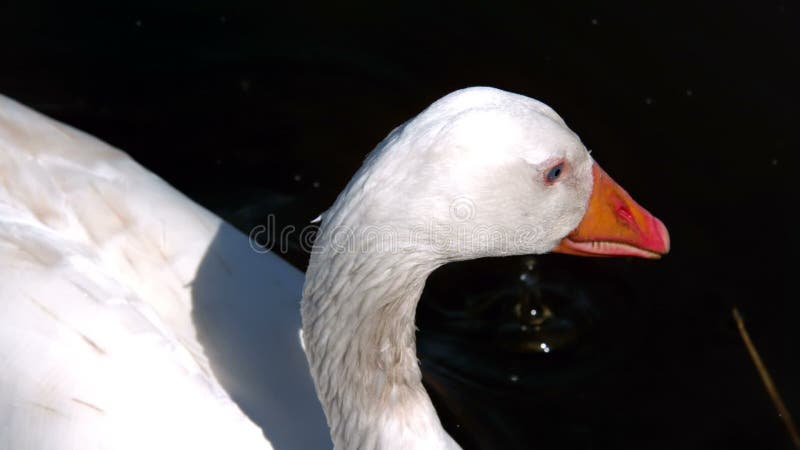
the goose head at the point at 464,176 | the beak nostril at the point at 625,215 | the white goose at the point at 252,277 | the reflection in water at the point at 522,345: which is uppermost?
the goose head at the point at 464,176

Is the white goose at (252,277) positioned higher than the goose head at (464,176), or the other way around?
the goose head at (464,176)

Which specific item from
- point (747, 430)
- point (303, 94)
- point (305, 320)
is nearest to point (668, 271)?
point (747, 430)

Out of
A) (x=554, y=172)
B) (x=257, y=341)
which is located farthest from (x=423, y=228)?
(x=257, y=341)

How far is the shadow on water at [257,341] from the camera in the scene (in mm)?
3369

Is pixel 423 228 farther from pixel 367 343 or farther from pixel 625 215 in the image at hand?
pixel 625 215

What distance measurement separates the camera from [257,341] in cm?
359

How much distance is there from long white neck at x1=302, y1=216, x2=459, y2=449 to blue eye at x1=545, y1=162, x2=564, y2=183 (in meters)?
0.37

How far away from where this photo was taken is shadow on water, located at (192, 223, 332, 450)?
3.37 m

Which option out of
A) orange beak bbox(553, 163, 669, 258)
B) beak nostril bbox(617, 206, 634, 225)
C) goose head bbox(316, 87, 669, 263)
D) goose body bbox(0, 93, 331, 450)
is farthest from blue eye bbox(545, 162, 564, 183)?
goose body bbox(0, 93, 331, 450)

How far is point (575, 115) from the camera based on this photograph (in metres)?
5.26

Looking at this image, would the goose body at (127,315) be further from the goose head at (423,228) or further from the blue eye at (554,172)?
the blue eye at (554,172)

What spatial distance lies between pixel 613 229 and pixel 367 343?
83 cm

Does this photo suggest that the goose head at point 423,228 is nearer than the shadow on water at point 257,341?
Yes

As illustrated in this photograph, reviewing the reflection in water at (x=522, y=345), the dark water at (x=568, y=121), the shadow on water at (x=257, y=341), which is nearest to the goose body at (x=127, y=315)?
the shadow on water at (x=257, y=341)
